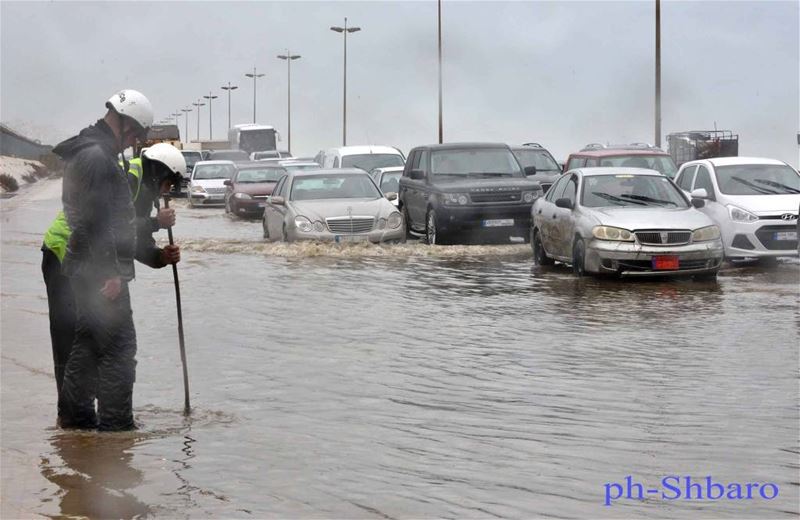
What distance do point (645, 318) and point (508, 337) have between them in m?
2.12

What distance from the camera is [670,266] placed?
18.6m

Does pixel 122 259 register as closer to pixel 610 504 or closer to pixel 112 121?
pixel 112 121

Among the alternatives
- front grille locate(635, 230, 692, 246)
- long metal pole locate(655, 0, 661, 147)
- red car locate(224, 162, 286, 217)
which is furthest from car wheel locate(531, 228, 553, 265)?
long metal pole locate(655, 0, 661, 147)

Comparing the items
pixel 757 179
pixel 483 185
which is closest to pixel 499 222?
pixel 483 185

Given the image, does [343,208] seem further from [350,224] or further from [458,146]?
[458,146]

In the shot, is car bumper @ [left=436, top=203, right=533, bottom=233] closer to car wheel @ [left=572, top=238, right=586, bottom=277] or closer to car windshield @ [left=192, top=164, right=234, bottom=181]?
car wheel @ [left=572, top=238, right=586, bottom=277]

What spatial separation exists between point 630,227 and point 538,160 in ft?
43.0

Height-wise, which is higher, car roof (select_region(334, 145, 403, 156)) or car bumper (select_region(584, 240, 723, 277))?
car roof (select_region(334, 145, 403, 156))

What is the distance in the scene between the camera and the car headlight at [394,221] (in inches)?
984

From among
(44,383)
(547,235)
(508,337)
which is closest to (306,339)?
(508,337)

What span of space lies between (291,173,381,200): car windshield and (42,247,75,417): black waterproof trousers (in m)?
17.0

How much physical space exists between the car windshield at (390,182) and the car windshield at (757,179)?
11.7 meters

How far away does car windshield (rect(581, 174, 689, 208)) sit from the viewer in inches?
779

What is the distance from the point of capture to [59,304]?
8.87m
